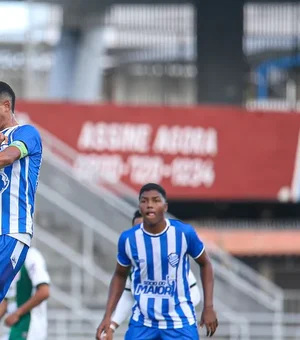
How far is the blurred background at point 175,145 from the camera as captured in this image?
66.1ft

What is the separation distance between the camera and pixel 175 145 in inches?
1090

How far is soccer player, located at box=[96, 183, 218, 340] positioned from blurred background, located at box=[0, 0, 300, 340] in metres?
8.76

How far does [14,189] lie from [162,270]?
2.16 metres

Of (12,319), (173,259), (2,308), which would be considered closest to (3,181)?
(173,259)

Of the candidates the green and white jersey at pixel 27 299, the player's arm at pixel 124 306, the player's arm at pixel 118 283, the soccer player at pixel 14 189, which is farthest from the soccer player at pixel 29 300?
the soccer player at pixel 14 189

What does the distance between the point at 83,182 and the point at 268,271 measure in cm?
803

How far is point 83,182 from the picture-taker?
21688 millimetres

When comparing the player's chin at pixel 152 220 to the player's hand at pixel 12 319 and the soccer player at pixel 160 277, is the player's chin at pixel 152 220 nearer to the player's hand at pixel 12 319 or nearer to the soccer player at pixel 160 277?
the soccer player at pixel 160 277

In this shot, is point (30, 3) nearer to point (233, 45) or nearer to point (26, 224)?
point (233, 45)

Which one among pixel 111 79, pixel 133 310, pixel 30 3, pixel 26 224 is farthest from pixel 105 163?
pixel 26 224

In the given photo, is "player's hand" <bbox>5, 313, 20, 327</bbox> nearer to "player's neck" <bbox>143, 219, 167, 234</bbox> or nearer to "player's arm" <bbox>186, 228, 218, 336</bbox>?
"player's neck" <bbox>143, 219, 167, 234</bbox>

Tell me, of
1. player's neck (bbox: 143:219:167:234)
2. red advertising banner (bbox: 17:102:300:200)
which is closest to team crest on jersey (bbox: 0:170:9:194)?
player's neck (bbox: 143:219:167:234)

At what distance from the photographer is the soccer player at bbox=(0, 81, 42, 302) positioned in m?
7.41

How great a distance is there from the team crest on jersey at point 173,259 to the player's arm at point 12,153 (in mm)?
2155
